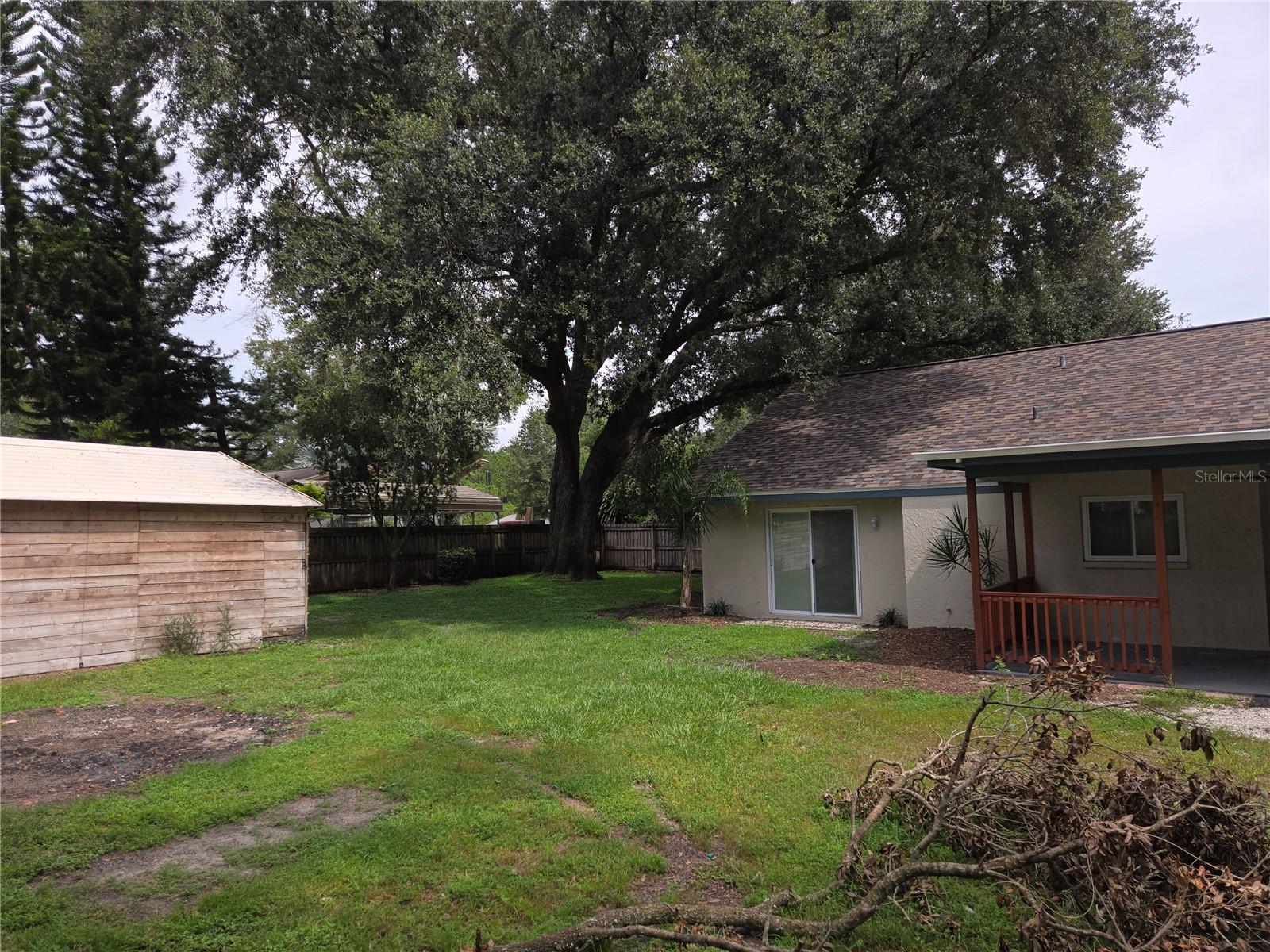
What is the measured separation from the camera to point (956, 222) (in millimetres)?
16578

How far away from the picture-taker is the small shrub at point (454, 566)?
22781 millimetres

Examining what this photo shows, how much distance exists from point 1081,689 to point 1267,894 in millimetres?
1048

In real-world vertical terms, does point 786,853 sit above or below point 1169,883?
below

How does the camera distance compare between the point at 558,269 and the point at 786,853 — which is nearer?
the point at 786,853

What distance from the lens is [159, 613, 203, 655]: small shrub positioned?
10.3m

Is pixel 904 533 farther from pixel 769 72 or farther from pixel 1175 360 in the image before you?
pixel 769 72

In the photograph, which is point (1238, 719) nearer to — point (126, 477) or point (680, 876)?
point (680, 876)

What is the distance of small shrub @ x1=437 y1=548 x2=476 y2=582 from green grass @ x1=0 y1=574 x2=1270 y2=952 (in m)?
12.3

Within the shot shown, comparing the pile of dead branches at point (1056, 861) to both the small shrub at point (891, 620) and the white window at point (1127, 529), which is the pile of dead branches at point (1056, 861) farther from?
the small shrub at point (891, 620)

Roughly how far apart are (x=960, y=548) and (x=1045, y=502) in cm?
143

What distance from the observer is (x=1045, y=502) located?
11.8 meters

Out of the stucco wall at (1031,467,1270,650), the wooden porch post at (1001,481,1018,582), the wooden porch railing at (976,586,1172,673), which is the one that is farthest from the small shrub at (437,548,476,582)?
the stucco wall at (1031,467,1270,650)

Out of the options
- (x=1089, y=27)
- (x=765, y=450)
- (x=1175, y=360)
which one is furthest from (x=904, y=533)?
(x=1089, y=27)

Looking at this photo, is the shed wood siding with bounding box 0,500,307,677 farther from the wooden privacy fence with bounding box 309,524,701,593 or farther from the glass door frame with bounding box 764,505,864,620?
the wooden privacy fence with bounding box 309,524,701,593
